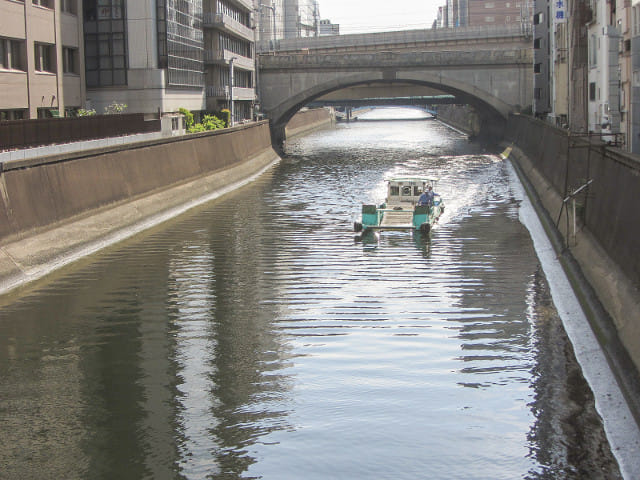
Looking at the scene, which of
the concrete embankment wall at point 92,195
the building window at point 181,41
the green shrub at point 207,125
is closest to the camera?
the concrete embankment wall at point 92,195

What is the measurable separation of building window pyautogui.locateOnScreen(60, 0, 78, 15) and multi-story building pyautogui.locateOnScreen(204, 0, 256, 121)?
1692cm

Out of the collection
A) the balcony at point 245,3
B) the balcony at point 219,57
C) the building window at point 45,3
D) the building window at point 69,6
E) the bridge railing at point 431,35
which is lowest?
the balcony at point 219,57

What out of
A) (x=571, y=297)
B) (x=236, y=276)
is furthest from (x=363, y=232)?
(x=571, y=297)

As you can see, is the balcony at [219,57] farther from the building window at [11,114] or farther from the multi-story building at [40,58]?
the building window at [11,114]

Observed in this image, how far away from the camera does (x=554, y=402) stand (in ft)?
59.4

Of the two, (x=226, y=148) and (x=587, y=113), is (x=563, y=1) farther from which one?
(x=226, y=148)

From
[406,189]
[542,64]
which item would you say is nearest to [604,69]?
[406,189]

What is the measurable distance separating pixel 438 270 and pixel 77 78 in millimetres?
44500

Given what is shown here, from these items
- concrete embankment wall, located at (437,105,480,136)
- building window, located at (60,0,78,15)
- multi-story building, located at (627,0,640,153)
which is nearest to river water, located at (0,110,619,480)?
multi-story building, located at (627,0,640,153)

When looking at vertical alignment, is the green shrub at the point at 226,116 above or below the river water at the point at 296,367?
above

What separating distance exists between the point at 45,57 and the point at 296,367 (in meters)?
48.0

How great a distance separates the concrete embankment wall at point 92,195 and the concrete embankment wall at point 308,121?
74.8m

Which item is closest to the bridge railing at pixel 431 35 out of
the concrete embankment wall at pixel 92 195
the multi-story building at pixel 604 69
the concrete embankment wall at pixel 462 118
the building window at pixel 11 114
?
the concrete embankment wall at pixel 462 118

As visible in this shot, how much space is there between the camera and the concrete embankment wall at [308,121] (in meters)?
138
